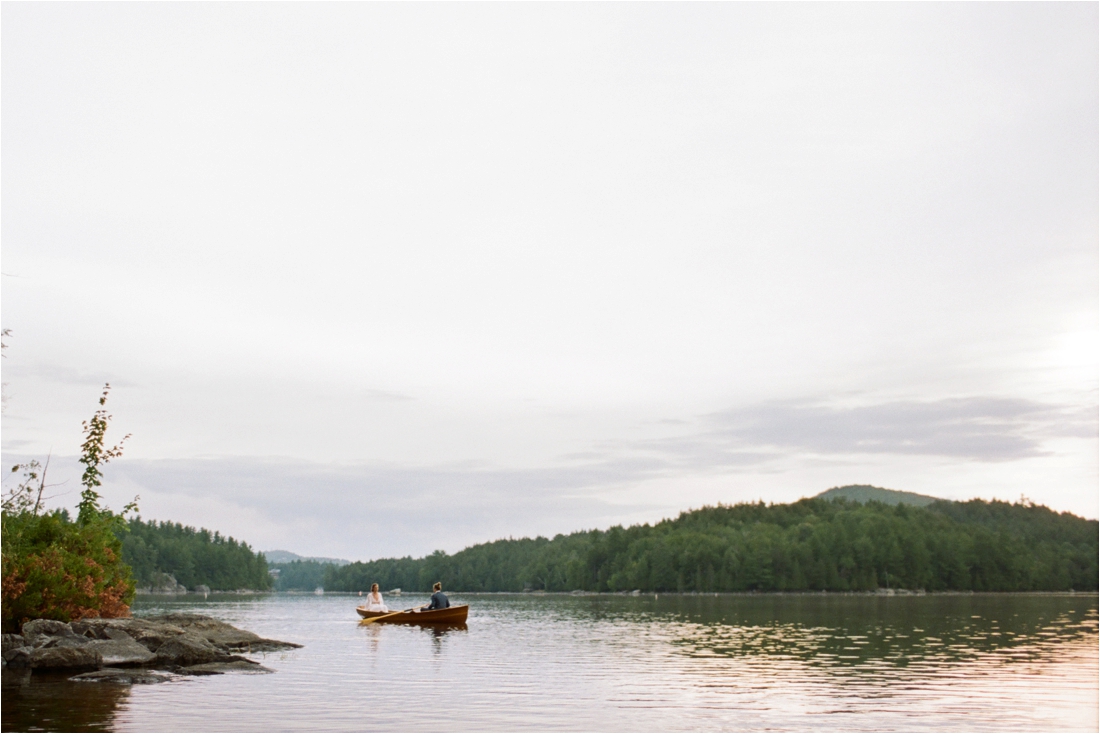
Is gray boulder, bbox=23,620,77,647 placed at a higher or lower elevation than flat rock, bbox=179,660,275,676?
higher

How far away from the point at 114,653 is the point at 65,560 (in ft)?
19.0

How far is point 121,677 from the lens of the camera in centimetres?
2912

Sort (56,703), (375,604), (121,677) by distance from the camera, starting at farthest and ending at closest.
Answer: (375,604) < (121,677) < (56,703)

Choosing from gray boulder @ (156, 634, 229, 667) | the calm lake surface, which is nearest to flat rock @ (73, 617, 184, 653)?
gray boulder @ (156, 634, 229, 667)

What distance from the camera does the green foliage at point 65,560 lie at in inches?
1377

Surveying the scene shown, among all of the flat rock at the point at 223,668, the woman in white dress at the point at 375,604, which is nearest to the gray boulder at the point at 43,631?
the flat rock at the point at 223,668

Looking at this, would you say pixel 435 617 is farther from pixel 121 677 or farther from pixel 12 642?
pixel 121 677

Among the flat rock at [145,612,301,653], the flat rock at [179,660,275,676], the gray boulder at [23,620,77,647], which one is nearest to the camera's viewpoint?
the flat rock at [179,660,275,676]

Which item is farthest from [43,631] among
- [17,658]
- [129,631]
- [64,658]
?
[129,631]

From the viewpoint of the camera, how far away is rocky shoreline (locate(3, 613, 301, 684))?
101ft

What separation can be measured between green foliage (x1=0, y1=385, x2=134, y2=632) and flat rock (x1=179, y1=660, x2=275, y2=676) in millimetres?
6616

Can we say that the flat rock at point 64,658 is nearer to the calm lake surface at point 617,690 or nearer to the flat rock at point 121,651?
the flat rock at point 121,651

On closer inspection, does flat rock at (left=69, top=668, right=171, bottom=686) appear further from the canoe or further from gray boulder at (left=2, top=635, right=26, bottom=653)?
the canoe

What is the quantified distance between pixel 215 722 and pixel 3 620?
18.3m
